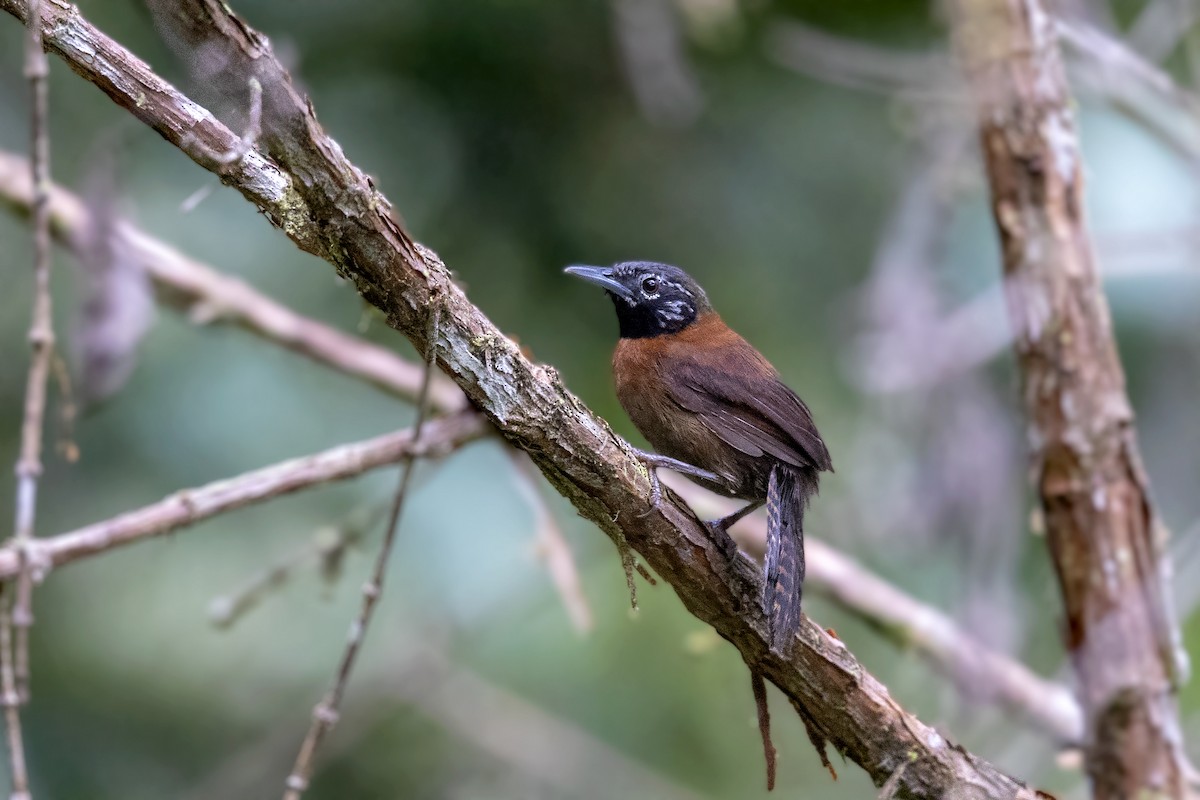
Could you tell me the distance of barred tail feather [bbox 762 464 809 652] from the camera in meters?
2.90

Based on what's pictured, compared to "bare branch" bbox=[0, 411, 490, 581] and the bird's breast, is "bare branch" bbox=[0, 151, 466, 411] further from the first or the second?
the bird's breast

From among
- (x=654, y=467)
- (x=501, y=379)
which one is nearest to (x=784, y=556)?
(x=654, y=467)

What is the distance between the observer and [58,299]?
5312 mm

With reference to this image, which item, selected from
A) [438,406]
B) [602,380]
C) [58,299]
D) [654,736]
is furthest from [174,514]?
[654,736]

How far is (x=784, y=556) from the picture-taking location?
308 cm

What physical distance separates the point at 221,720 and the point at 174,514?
77.7 inches

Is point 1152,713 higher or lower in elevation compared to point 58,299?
lower

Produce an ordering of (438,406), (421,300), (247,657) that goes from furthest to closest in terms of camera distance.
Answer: (247,657) < (438,406) < (421,300)

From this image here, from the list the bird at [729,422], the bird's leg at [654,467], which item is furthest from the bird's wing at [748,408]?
the bird's leg at [654,467]

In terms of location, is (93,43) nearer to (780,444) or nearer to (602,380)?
(780,444)

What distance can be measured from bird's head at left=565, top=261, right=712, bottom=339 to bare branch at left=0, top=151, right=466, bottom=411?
100cm

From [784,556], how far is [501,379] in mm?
1028

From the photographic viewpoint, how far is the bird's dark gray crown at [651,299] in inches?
163

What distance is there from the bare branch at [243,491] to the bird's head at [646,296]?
68cm
